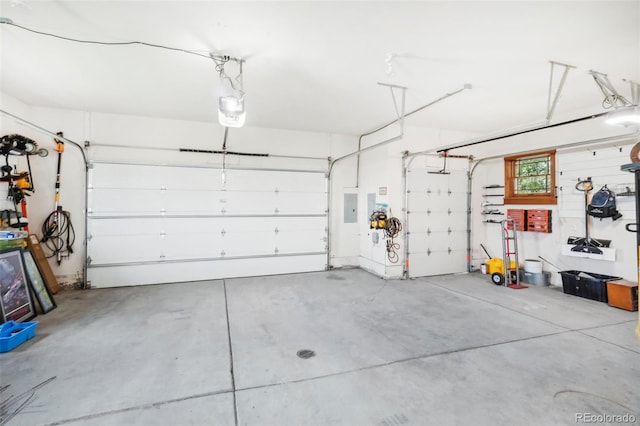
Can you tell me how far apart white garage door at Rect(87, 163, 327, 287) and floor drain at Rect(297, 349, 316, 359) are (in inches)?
131

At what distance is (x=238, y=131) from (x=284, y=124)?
97 cm

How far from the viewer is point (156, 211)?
538cm

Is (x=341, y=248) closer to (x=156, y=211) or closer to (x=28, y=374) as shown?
(x=156, y=211)

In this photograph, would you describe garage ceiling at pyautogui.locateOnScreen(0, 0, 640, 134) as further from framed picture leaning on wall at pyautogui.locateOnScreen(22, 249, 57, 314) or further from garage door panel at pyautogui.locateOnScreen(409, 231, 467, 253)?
garage door panel at pyautogui.locateOnScreen(409, 231, 467, 253)

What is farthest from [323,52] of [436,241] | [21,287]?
[21,287]

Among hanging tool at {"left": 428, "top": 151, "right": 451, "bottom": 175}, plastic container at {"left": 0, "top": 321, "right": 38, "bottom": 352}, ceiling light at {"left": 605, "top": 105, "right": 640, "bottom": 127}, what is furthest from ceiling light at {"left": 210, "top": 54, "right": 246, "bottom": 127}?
hanging tool at {"left": 428, "top": 151, "right": 451, "bottom": 175}

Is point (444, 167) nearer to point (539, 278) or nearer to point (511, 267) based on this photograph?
point (511, 267)

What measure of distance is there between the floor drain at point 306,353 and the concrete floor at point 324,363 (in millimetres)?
76

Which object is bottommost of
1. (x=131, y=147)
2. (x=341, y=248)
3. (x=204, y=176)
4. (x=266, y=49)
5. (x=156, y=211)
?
(x=341, y=248)

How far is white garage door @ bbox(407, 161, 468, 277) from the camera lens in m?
5.91

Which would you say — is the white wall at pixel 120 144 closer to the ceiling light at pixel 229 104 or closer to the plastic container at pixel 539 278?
the ceiling light at pixel 229 104

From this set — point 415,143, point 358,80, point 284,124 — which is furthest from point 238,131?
point 415,143

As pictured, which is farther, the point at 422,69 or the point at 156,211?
the point at 156,211

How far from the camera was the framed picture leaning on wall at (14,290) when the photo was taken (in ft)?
10.8
